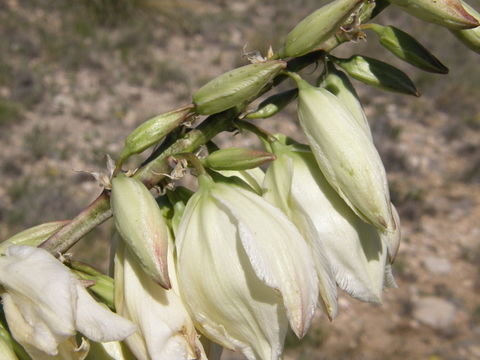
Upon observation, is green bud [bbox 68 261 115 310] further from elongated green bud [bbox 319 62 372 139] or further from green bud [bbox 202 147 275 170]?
elongated green bud [bbox 319 62 372 139]

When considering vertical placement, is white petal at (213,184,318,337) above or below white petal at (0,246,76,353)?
below

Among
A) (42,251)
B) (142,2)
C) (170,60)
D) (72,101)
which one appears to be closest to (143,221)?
(42,251)

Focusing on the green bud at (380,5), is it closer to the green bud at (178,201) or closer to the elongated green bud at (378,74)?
the elongated green bud at (378,74)

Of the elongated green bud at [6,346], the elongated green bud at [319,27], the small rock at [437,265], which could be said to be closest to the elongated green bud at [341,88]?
the elongated green bud at [319,27]

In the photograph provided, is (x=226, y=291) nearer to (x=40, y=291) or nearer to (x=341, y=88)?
(x=40, y=291)

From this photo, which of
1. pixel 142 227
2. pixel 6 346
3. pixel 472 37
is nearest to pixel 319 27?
pixel 472 37

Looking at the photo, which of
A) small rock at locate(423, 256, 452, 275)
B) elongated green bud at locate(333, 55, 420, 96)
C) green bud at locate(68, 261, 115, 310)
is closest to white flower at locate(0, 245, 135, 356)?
green bud at locate(68, 261, 115, 310)
